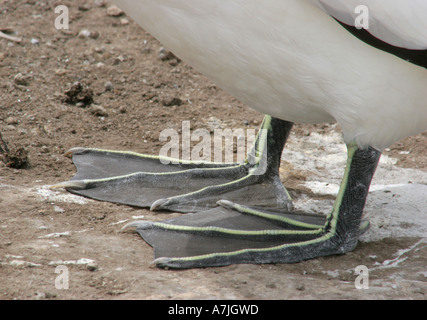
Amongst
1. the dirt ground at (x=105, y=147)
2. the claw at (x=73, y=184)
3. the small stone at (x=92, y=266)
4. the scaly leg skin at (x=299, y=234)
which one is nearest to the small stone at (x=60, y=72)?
the dirt ground at (x=105, y=147)

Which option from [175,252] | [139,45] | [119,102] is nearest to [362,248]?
[175,252]

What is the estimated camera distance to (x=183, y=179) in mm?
4211

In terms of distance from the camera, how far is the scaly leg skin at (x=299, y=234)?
11.2 ft

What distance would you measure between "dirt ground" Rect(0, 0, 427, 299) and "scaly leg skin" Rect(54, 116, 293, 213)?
112 millimetres

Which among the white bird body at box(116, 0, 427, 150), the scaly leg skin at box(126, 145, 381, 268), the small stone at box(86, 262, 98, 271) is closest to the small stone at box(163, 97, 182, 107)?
the scaly leg skin at box(126, 145, 381, 268)

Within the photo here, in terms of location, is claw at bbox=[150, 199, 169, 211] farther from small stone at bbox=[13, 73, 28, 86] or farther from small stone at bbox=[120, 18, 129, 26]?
small stone at bbox=[120, 18, 129, 26]

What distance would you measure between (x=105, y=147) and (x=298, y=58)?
6.96ft

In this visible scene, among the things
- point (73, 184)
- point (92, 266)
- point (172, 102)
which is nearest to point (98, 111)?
point (172, 102)

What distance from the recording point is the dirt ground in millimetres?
2994

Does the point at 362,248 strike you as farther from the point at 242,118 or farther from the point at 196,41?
the point at 242,118

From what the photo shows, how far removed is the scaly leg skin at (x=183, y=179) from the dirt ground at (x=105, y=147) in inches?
4.4

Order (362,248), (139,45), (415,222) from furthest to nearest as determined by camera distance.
→ (139,45) < (415,222) < (362,248)

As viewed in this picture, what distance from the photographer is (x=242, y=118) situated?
5219 mm

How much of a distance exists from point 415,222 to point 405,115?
1.02m
